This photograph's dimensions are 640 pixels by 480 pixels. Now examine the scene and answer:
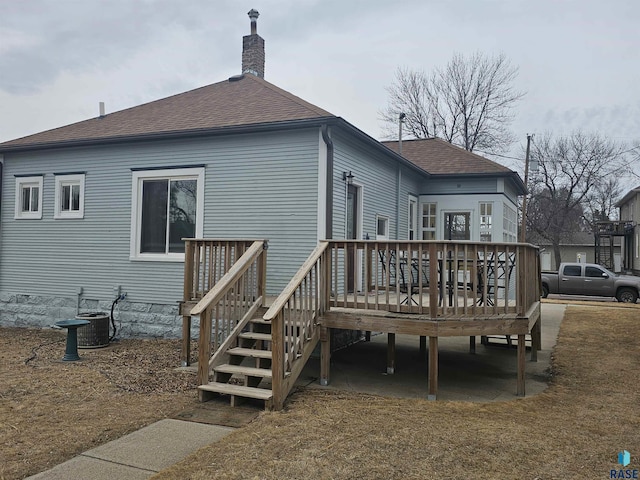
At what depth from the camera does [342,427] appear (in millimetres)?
4230

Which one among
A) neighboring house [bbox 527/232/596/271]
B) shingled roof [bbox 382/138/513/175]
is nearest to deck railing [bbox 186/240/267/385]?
shingled roof [bbox 382/138/513/175]

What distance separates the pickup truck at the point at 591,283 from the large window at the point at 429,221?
8464 millimetres

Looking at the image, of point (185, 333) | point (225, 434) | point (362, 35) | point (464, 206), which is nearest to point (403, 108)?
point (362, 35)

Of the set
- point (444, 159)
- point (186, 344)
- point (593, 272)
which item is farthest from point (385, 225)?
point (593, 272)

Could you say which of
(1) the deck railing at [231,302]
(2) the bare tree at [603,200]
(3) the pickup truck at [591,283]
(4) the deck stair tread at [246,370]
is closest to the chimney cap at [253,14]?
(1) the deck railing at [231,302]

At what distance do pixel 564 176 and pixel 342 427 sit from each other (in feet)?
112

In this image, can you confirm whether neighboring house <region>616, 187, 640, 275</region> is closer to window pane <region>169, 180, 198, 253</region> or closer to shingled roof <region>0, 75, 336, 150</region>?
shingled roof <region>0, 75, 336, 150</region>

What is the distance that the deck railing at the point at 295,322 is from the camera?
4816mm

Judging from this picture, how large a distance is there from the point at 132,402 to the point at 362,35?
12456 mm

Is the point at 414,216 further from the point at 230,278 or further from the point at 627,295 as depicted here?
the point at 627,295

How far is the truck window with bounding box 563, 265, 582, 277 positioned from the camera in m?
17.6

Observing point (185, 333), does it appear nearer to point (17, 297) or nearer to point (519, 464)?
point (519, 464)

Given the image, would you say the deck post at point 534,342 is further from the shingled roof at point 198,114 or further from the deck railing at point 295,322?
the shingled roof at point 198,114

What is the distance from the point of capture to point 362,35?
14.4 metres
